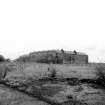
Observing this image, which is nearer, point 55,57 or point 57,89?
point 57,89

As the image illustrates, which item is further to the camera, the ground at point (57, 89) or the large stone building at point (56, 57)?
the large stone building at point (56, 57)

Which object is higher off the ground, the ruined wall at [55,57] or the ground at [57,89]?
the ruined wall at [55,57]

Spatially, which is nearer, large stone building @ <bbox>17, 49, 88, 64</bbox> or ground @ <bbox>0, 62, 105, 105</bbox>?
ground @ <bbox>0, 62, 105, 105</bbox>

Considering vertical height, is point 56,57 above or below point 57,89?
above

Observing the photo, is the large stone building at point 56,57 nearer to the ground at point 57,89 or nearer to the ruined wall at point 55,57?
the ruined wall at point 55,57

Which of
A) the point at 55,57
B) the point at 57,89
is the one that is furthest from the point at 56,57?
the point at 57,89

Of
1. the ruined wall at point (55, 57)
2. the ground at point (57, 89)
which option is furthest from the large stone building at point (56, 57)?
the ground at point (57, 89)

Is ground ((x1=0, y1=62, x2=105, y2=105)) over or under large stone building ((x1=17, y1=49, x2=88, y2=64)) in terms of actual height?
under

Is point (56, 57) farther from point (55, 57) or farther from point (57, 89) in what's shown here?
point (57, 89)

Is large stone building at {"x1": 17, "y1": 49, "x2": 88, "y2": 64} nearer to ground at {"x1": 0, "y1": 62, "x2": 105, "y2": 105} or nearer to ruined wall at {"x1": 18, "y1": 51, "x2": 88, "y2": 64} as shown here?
ruined wall at {"x1": 18, "y1": 51, "x2": 88, "y2": 64}

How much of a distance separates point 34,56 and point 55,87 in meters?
16.5

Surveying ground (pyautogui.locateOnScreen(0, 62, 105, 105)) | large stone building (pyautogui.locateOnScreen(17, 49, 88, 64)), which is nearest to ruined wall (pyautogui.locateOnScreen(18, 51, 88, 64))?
large stone building (pyautogui.locateOnScreen(17, 49, 88, 64))

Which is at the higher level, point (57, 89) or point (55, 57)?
point (55, 57)

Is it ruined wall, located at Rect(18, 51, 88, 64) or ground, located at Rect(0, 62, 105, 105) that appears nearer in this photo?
ground, located at Rect(0, 62, 105, 105)
